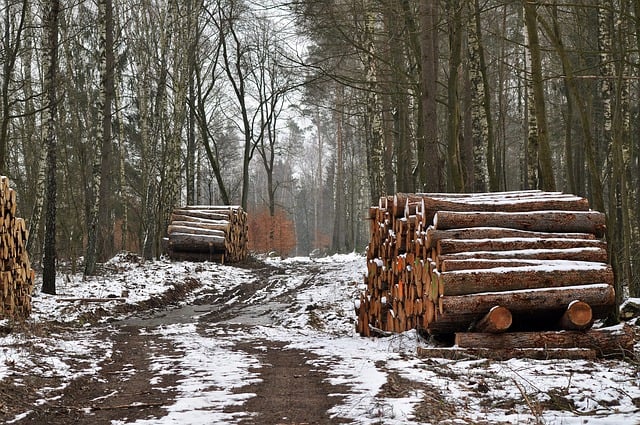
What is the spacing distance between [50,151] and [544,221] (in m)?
9.72

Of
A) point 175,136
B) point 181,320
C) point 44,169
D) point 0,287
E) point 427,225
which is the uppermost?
point 175,136

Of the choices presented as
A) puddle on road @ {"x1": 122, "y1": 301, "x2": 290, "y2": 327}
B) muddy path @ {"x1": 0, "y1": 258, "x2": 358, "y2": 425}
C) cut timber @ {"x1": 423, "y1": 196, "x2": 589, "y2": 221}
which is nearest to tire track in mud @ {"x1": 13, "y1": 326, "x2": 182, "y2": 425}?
muddy path @ {"x1": 0, "y1": 258, "x2": 358, "y2": 425}

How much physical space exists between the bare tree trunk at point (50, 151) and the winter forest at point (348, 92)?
39 mm

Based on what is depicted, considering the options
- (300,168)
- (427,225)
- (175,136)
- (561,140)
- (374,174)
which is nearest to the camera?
(427,225)

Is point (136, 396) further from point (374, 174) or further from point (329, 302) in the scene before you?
point (374, 174)

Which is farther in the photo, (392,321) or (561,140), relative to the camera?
(561,140)

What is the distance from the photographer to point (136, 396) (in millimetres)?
5957

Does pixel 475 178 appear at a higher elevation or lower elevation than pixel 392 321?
higher

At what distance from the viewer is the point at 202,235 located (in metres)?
24.9

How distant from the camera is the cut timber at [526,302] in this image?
7.56 meters

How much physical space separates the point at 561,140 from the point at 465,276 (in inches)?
952

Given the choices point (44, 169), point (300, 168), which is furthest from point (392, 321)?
point (300, 168)

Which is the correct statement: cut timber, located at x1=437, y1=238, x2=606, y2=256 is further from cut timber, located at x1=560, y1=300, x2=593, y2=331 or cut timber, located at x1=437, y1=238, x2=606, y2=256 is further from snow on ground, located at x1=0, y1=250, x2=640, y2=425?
snow on ground, located at x1=0, y1=250, x2=640, y2=425

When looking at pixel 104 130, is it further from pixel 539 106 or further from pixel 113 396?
pixel 113 396
